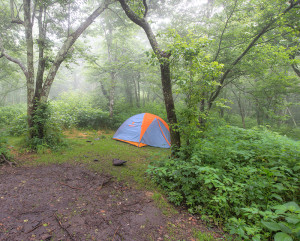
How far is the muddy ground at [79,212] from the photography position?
2050 mm

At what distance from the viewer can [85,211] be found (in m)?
2.52

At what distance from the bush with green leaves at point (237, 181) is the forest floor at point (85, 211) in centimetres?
33

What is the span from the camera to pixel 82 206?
8.68 feet

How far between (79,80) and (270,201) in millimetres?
41118

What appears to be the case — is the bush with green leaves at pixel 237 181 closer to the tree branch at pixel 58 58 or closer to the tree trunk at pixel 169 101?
the tree trunk at pixel 169 101

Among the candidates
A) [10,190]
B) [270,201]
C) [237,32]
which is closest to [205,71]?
[270,201]

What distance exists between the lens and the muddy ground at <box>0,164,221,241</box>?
2.05 meters

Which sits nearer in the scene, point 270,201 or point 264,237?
point 264,237

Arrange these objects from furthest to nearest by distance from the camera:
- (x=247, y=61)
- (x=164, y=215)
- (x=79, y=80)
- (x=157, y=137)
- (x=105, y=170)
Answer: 1. (x=79, y=80)
2. (x=157, y=137)
3. (x=247, y=61)
4. (x=105, y=170)
5. (x=164, y=215)

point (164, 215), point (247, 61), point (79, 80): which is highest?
point (79, 80)

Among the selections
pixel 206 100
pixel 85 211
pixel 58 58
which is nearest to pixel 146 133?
pixel 206 100

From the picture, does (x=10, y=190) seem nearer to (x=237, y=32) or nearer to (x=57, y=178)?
(x=57, y=178)

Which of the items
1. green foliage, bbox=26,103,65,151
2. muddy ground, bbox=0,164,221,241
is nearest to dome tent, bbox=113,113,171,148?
green foliage, bbox=26,103,65,151

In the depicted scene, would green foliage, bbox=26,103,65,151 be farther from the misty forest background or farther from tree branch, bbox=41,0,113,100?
tree branch, bbox=41,0,113,100
